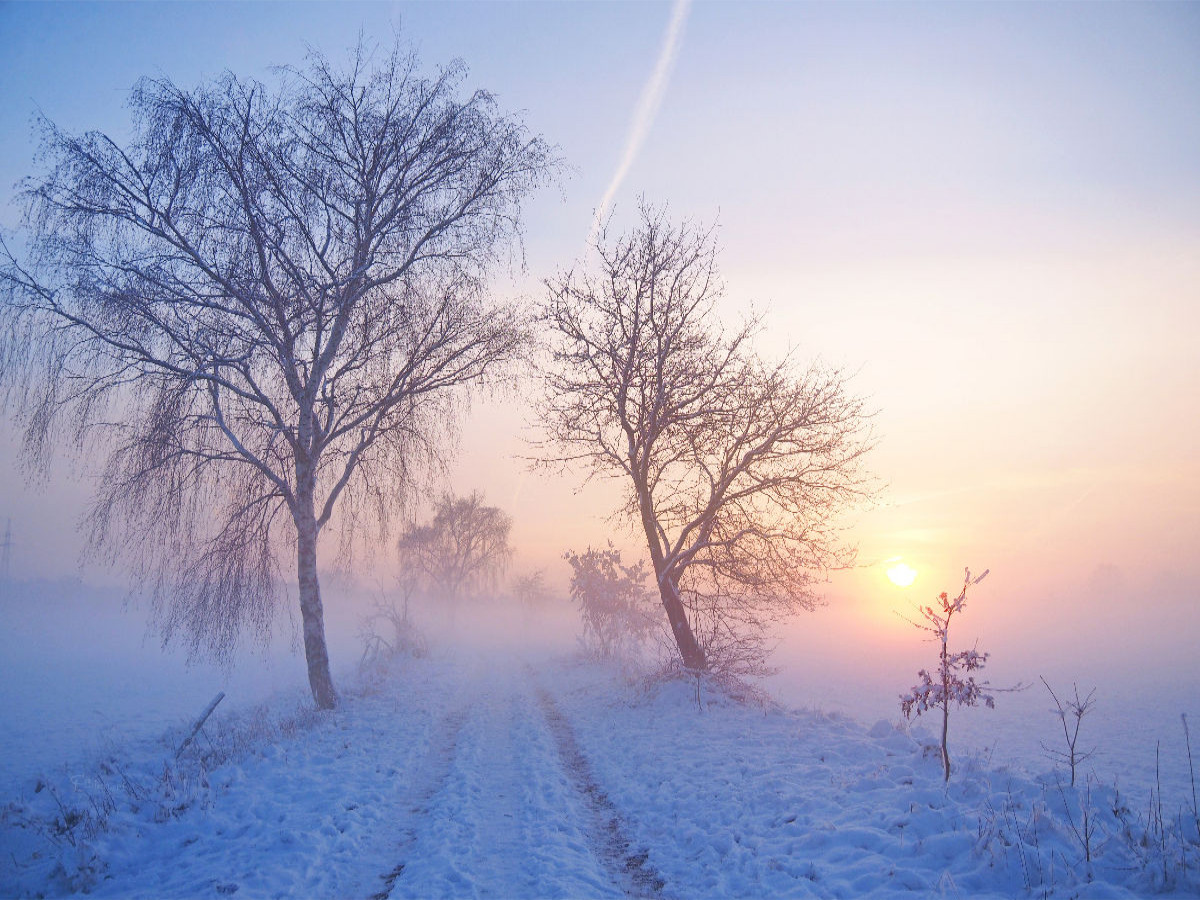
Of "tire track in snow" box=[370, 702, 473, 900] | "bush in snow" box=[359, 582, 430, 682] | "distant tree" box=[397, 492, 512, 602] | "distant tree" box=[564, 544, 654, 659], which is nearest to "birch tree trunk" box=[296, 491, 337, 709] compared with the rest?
"tire track in snow" box=[370, 702, 473, 900]

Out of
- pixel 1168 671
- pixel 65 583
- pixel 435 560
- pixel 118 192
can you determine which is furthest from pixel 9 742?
pixel 65 583

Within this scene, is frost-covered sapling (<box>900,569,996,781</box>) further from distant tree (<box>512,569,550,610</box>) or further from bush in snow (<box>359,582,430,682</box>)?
distant tree (<box>512,569,550,610</box>)

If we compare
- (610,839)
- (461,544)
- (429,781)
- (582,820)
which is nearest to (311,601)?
(429,781)

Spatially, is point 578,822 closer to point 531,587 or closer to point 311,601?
point 311,601

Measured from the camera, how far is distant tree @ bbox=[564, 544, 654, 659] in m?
24.5

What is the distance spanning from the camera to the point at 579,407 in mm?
14789

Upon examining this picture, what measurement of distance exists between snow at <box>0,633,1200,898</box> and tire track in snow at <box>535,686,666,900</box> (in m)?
0.03

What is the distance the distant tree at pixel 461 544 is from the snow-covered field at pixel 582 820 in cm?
3948

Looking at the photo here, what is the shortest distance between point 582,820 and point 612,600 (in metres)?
18.5

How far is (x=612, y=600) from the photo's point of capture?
1001 inches

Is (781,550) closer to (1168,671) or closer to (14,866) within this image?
(14,866)

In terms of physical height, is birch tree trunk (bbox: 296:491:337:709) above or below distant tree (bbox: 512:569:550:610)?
above

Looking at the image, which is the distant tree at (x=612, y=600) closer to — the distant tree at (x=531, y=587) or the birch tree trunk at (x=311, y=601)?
the birch tree trunk at (x=311, y=601)

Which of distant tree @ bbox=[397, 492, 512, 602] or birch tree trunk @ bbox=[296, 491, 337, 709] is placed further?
distant tree @ bbox=[397, 492, 512, 602]
